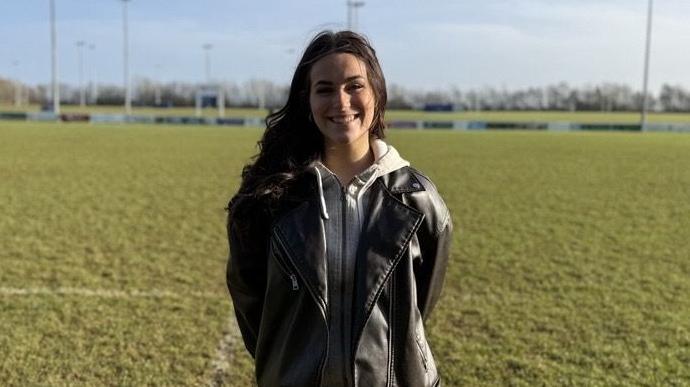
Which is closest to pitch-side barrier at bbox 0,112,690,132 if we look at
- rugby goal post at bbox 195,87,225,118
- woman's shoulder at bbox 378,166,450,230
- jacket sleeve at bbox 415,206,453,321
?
rugby goal post at bbox 195,87,225,118

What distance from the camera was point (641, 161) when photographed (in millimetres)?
18641

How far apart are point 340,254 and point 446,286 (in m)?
4.26

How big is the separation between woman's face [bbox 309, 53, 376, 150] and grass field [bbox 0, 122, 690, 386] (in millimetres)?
2486

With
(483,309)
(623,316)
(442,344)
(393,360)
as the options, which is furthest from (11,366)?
(623,316)

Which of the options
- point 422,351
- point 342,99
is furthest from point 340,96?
point 422,351

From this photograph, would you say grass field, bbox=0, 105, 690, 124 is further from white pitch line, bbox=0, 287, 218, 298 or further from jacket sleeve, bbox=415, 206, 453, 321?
jacket sleeve, bbox=415, 206, 453, 321

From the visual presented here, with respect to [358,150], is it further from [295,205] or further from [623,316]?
[623,316]

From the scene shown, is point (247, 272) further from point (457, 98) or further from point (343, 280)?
point (457, 98)

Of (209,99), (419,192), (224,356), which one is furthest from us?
(209,99)

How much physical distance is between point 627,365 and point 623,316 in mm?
→ 1057

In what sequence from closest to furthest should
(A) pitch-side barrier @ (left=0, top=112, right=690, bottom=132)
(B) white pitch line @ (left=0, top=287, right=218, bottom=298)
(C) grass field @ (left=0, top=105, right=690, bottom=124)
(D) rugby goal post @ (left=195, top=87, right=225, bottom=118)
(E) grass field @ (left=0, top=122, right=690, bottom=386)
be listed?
1. (E) grass field @ (left=0, top=122, right=690, bottom=386)
2. (B) white pitch line @ (left=0, top=287, right=218, bottom=298)
3. (A) pitch-side barrier @ (left=0, top=112, right=690, bottom=132)
4. (C) grass field @ (left=0, top=105, right=690, bottom=124)
5. (D) rugby goal post @ (left=195, top=87, right=225, bottom=118)

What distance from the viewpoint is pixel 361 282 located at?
1.79m

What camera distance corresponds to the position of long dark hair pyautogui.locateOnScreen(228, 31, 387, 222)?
1.82 meters

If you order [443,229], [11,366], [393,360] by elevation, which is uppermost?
[443,229]
